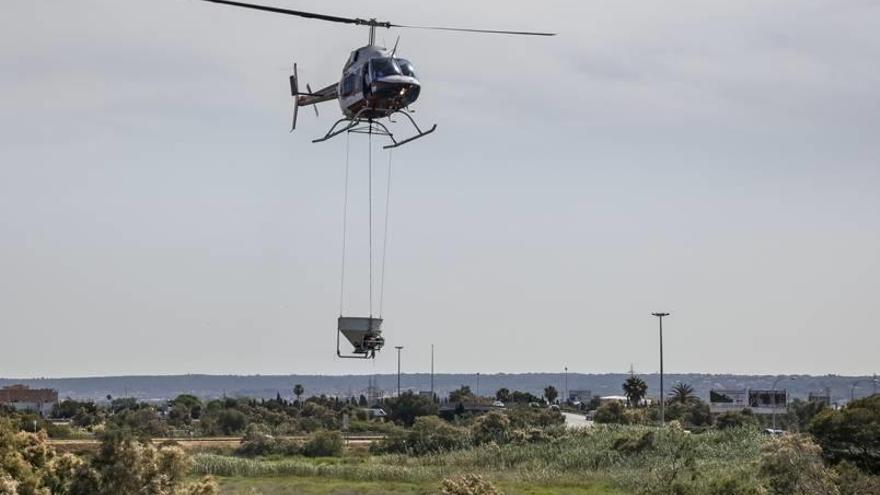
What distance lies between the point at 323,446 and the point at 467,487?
4391cm

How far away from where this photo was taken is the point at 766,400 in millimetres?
165250

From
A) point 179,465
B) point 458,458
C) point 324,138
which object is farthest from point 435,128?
point 458,458

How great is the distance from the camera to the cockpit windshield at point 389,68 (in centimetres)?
4031

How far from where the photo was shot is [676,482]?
54812mm

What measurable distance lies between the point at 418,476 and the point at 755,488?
21777mm

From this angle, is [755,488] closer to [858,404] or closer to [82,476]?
[858,404]

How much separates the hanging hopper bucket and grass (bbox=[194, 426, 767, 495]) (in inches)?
668

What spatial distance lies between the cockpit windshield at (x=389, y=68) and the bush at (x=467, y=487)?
41.2ft

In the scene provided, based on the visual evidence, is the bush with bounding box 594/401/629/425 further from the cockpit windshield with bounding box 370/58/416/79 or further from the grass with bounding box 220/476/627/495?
the cockpit windshield with bounding box 370/58/416/79

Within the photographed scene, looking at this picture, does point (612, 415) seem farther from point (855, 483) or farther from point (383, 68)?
point (383, 68)

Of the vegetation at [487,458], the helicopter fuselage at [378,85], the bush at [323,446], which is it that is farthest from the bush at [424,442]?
the helicopter fuselage at [378,85]

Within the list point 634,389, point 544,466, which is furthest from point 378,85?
point 634,389

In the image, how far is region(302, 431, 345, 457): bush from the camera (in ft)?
283

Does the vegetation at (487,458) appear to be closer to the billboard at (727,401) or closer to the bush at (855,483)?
the bush at (855,483)
